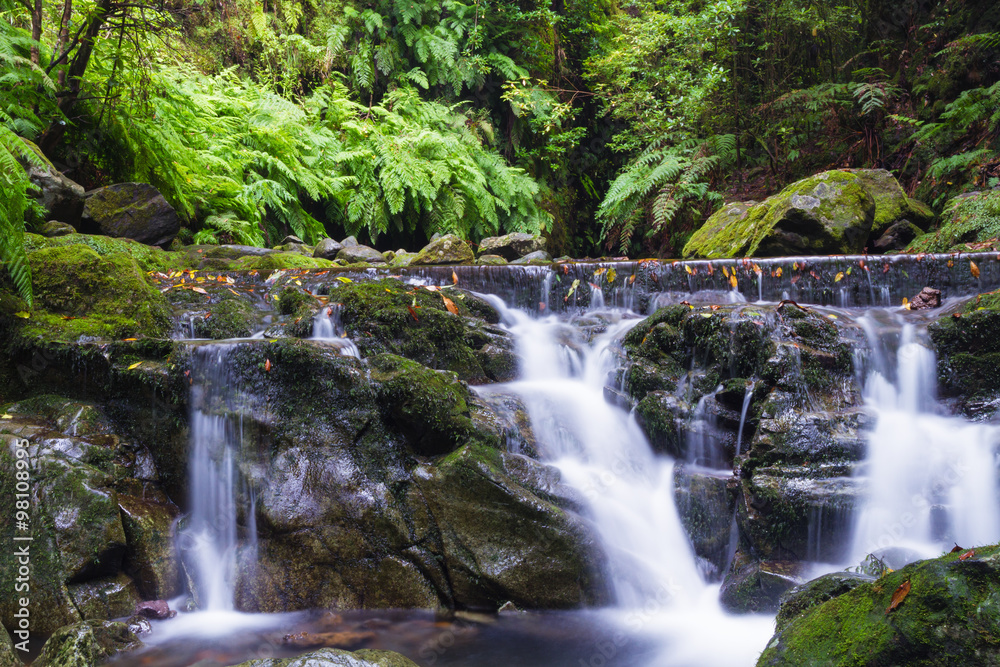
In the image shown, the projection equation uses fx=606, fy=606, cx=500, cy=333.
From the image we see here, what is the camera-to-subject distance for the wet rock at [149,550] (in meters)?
3.37

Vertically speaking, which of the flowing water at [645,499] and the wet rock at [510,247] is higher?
the wet rock at [510,247]

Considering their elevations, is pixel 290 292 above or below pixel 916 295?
above

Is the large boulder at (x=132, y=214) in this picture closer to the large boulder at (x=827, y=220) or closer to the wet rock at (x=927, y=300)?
the large boulder at (x=827, y=220)

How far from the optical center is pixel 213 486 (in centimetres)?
364

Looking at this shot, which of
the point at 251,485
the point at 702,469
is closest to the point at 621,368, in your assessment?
the point at 702,469

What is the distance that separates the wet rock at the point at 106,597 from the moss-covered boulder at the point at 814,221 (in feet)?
23.9

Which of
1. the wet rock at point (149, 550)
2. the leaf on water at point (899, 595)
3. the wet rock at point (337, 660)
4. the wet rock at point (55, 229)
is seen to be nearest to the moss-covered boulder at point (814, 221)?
the leaf on water at point (899, 595)

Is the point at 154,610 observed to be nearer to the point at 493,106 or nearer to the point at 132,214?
the point at 132,214

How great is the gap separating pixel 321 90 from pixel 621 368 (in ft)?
33.3

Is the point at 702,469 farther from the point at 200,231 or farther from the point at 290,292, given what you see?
the point at 200,231

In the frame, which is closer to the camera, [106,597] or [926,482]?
[106,597]

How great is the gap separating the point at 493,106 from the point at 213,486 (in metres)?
12.5

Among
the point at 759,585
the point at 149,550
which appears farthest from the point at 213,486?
the point at 759,585

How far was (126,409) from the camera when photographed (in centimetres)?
377
